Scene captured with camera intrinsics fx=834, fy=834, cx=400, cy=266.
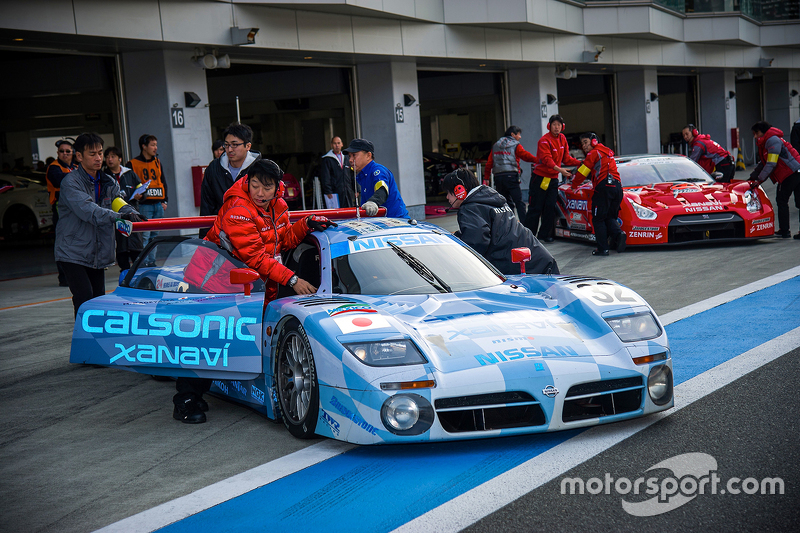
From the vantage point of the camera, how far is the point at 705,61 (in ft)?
94.7

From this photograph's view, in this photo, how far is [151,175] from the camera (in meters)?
10.1

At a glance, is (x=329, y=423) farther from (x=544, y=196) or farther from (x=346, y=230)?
(x=544, y=196)

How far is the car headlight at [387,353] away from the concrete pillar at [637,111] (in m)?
24.4

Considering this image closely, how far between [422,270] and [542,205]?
791cm

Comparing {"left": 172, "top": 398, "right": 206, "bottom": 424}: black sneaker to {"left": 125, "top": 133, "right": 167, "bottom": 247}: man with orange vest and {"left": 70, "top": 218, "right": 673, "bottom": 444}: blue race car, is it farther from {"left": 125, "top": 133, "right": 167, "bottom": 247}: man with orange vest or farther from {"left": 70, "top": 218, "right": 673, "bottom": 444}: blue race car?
{"left": 125, "top": 133, "right": 167, "bottom": 247}: man with orange vest

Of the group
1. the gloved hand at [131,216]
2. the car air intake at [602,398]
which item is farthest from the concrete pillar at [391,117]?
the car air intake at [602,398]

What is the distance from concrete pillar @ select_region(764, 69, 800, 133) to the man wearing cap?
111ft

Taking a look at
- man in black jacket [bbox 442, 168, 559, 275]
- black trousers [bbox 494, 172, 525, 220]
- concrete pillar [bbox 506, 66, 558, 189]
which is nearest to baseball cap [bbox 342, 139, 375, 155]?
man in black jacket [bbox 442, 168, 559, 275]

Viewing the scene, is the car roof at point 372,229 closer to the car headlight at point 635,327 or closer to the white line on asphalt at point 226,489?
the white line on asphalt at point 226,489

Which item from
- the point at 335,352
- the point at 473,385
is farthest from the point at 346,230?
the point at 473,385

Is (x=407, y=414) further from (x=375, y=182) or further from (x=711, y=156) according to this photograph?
(x=711, y=156)

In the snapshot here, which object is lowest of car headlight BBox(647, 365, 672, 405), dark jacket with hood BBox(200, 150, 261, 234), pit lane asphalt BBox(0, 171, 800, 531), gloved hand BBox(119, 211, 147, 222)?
pit lane asphalt BBox(0, 171, 800, 531)

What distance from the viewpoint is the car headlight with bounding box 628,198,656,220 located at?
1115cm

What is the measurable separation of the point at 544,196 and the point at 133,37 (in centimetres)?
637
